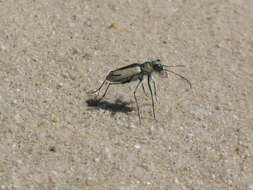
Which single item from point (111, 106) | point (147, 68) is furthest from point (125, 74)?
point (111, 106)

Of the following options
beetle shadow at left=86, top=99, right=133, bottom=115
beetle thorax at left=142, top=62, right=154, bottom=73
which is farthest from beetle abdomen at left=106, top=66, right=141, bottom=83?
beetle shadow at left=86, top=99, right=133, bottom=115

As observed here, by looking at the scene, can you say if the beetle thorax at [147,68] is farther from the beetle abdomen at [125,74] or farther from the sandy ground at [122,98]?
the sandy ground at [122,98]

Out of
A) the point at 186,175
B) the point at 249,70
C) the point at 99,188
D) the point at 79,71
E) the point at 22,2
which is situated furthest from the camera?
the point at 22,2

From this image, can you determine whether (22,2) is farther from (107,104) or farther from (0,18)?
(107,104)

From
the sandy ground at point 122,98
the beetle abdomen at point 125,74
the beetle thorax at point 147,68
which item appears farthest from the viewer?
the beetle thorax at point 147,68

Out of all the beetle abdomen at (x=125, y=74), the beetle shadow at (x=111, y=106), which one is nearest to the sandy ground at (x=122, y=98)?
the beetle shadow at (x=111, y=106)

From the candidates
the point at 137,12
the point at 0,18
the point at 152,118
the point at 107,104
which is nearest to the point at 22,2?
the point at 0,18
